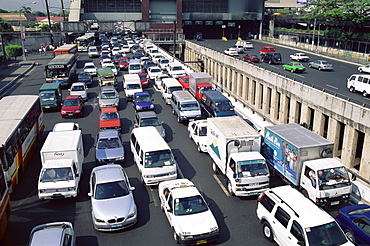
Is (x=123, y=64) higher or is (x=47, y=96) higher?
(x=123, y=64)

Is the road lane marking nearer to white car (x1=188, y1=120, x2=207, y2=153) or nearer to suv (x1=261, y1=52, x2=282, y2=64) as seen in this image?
white car (x1=188, y1=120, x2=207, y2=153)

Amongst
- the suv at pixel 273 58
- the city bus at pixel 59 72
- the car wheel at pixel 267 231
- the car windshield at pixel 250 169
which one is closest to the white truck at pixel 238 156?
the car windshield at pixel 250 169

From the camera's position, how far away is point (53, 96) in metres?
34.5

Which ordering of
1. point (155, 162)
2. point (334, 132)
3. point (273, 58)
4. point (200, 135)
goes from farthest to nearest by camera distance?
1. point (273, 58)
2. point (334, 132)
3. point (200, 135)
4. point (155, 162)

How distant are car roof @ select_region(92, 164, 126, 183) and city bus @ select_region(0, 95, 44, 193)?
4.57 m

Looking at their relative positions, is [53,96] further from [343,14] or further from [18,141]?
[343,14]

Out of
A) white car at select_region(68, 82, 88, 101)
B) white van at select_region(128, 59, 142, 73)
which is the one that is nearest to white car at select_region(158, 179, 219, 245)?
white car at select_region(68, 82, 88, 101)

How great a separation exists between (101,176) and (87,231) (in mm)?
2713

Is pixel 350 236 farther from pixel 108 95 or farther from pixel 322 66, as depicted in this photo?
pixel 322 66

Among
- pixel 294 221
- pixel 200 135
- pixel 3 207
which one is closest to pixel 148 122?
pixel 200 135

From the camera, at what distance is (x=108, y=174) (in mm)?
17922

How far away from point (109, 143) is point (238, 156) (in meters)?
8.58

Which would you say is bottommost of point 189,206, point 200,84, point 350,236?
point 350,236

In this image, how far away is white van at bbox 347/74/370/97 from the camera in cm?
3353
